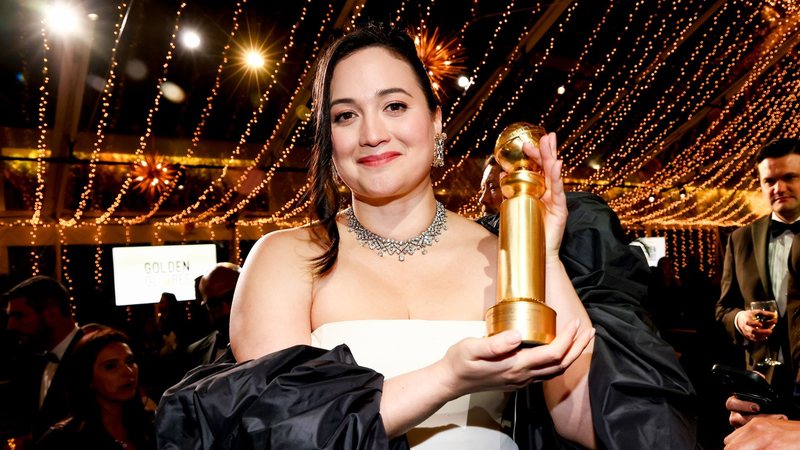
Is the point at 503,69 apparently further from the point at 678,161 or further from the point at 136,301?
the point at 136,301

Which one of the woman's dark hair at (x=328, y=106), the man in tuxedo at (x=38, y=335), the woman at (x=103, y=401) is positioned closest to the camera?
the woman's dark hair at (x=328, y=106)

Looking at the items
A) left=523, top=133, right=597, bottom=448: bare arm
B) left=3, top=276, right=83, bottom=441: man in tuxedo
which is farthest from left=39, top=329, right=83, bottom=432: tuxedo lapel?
left=523, top=133, right=597, bottom=448: bare arm

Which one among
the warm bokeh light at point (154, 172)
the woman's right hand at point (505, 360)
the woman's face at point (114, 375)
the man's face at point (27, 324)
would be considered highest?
the warm bokeh light at point (154, 172)

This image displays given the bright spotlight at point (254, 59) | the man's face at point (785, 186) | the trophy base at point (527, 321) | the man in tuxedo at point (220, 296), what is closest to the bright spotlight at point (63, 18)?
the bright spotlight at point (254, 59)

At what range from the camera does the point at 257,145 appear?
33.5 feet

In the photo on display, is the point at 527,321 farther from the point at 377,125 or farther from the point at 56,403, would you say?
the point at 56,403

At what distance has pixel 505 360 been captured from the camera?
1.02 metres

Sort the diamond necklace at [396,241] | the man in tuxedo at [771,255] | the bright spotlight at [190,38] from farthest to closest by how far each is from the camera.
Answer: the bright spotlight at [190,38] < the man in tuxedo at [771,255] < the diamond necklace at [396,241]

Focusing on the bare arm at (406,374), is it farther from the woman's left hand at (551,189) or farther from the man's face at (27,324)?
the man's face at (27,324)

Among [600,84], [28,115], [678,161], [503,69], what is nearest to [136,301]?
[28,115]

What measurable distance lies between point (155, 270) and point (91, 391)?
8.02m

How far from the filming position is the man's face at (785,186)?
12.4 feet

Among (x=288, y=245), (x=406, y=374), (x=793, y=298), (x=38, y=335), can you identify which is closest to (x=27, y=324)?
(x=38, y=335)

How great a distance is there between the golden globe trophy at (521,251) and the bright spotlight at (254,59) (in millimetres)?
6056
